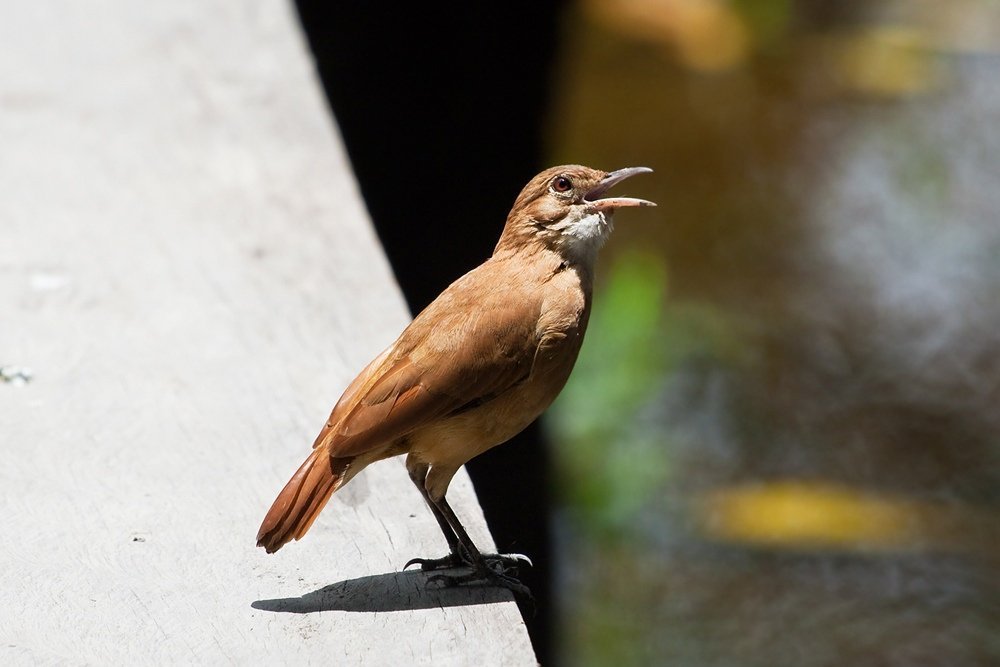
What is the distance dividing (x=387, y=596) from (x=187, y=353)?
1245 mm

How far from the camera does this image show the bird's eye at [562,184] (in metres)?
3.43

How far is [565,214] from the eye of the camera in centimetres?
338

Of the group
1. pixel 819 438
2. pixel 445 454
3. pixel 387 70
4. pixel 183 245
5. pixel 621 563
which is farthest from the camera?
pixel 387 70

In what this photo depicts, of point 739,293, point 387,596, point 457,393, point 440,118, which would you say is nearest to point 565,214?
point 457,393

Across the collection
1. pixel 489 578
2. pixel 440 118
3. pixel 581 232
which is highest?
pixel 581 232

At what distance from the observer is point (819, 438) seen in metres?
6.12

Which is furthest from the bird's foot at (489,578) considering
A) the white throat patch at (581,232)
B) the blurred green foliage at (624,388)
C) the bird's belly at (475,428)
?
the blurred green foliage at (624,388)

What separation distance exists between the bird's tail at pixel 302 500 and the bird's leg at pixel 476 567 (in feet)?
0.88

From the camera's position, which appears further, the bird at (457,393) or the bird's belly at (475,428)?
the bird's belly at (475,428)

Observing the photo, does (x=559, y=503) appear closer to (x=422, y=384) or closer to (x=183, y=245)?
(x=183, y=245)

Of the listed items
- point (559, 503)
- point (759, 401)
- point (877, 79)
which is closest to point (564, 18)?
point (877, 79)

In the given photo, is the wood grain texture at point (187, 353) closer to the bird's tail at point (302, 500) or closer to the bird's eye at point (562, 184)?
the bird's tail at point (302, 500)

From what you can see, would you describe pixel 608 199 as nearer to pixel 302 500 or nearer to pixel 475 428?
pixel 475 428

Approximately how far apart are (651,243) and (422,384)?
4.79 metres
